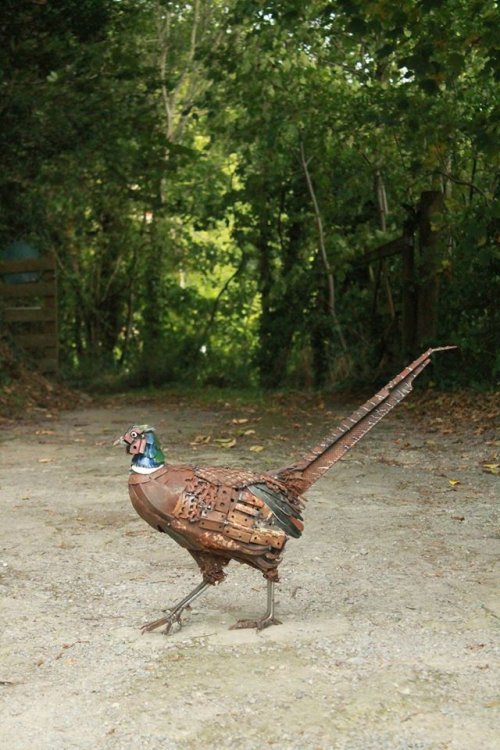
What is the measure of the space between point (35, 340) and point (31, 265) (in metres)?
1.08

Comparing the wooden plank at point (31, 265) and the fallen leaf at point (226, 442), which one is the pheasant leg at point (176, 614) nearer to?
the fallen leaf at point (226, 442)

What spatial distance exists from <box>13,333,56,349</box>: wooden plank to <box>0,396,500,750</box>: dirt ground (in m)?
6.91

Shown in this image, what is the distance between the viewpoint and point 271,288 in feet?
52.7

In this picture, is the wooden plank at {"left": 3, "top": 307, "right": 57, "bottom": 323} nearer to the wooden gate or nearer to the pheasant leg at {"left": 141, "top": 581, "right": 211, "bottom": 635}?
the wooden gate

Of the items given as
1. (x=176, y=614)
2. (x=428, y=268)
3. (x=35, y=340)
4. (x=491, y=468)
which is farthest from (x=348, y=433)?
(x=35, y=340)

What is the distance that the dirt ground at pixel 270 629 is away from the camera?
3.33 metres

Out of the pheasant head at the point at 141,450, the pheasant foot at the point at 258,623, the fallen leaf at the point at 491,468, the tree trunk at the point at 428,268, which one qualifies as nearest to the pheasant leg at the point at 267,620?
the pheasant foot at the point at 258,623

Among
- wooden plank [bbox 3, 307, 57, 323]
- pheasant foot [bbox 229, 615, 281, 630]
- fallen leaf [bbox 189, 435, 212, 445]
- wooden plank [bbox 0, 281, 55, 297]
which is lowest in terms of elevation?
fallen leaf [bbox 189, 435, 212, 445]

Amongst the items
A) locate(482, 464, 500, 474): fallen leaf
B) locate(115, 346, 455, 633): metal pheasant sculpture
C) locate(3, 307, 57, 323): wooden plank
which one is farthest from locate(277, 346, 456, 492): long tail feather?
locate(3, 307, 57, 323): wooden plank

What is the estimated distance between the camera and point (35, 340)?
14.7 metres

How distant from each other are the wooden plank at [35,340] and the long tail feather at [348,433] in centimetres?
1096

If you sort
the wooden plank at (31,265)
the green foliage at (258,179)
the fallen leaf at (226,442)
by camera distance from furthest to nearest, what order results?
the wooden plank at (31,265) → the green foliage at (258,179) → the fallen leaf at (226,442)

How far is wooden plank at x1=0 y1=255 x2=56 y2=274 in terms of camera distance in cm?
1473

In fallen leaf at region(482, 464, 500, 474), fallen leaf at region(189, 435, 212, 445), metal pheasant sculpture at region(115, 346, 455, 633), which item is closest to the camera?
metal pheasant sculpture at region(115, 346, 455, 633)
